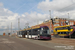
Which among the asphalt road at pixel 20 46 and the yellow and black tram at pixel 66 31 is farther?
the yellow and black tram at pixel 66 31

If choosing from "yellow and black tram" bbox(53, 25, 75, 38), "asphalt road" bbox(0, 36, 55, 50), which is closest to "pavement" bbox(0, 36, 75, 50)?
"asphalt road" bbox(0, 36, 55, 50)

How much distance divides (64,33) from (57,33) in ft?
16.1

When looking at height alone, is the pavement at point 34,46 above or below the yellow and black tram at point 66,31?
below

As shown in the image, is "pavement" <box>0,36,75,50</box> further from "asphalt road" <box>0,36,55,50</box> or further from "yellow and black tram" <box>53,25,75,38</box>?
"yellow and black tram" <box>53,25,75,38</box>

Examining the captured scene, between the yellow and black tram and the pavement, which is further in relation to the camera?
the yellow and black tram

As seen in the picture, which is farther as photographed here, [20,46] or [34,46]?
[34,46]

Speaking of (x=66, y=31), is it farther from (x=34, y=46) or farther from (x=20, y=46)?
(x=20, y=46)

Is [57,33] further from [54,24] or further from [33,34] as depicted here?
[54,24]

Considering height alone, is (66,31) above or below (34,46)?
above

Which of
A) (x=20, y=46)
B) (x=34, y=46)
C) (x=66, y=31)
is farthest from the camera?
(x=66, y=31)

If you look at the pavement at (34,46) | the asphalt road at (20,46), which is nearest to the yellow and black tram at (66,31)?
the pavement at (34,46)

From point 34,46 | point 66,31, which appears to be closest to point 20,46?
point 34,46

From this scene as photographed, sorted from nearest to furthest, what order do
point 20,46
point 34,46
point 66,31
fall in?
point 20,46, point 34,46, point 66,31

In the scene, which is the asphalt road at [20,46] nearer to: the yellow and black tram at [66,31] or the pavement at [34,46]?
the pavement at [34,46]
